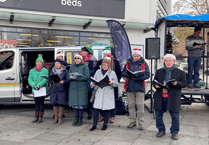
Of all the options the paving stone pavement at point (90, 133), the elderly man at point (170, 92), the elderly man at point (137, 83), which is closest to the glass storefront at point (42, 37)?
the paving stone pavement at point (90, 133)

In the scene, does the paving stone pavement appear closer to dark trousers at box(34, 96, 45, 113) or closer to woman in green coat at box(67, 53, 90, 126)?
dark trousers at box(34, 96, 45, 113)

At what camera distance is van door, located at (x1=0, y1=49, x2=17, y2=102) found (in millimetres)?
6691

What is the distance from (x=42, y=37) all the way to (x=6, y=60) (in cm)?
633

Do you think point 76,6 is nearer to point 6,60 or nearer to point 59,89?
point 6,60

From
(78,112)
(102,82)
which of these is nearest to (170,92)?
(102,82)

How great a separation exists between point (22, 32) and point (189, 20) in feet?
30.6

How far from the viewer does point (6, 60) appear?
271 inches

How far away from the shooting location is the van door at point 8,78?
6691 mm

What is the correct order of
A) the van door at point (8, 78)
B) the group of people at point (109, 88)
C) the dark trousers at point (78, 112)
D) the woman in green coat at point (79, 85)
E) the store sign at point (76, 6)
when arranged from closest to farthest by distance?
1. the group of people at point (109, 88)
2. the woman in green coat at point (79, 85)
3. the dark trousers at point (78, 112)
4. the van door at point (8, 78)
5. the store sign at point (76, 6)

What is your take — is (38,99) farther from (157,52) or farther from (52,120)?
(157,52)

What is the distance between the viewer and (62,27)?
13.4 m

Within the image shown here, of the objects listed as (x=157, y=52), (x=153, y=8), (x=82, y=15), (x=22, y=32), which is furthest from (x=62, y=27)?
(x=157, y=52)

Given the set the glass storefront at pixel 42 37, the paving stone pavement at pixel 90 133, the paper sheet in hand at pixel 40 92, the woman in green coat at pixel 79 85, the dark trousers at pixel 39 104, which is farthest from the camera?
the glass storefront at pixel 42 37

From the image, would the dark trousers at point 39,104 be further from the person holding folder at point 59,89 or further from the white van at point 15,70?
the white van at point 15,70
